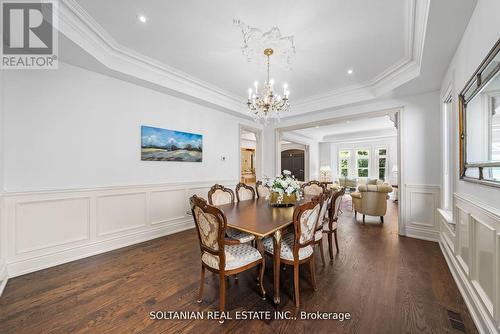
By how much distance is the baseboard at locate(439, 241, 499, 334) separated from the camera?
1.42 meters

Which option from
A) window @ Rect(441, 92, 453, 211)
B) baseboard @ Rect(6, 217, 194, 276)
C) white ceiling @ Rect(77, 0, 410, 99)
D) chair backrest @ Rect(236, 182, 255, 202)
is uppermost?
white ceiling @ Rect(77, 0, 410, 99)

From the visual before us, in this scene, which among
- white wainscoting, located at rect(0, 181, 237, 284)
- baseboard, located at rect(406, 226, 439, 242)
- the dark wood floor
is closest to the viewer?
the dark wood floor

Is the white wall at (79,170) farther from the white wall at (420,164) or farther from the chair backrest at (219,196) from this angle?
the white wall at (420,164)

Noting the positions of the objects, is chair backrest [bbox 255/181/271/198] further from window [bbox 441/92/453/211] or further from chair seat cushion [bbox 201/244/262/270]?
window [bbox 441/92/453/211]

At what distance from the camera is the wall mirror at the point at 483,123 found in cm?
136

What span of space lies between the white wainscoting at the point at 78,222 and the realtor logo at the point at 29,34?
162 centimetres

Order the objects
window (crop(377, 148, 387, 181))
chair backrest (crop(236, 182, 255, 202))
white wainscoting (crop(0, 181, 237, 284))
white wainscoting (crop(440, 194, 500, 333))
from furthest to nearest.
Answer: window (crop(377, 148, 387, 181)) < chair backrest (crop(236, 182, 255, 202)) < white wainscoting (crop(0, 181, 237, 284)) < white wainscoting (crop(440, 194, 500, 333))

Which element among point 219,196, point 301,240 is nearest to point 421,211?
point 301,240

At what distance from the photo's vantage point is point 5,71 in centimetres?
228

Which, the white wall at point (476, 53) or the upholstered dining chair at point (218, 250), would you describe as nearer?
the white wall at point (476, 53)

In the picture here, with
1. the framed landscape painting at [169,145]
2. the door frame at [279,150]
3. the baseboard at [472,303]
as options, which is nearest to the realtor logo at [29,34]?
the framed landscape painting at [169,145]

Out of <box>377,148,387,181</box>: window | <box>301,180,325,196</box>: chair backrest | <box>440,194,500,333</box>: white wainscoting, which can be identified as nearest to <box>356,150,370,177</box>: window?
<box>377,148,387,181</box>: window

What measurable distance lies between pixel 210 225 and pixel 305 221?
836mm

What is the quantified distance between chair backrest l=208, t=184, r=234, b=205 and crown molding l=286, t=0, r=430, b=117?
117 inches
